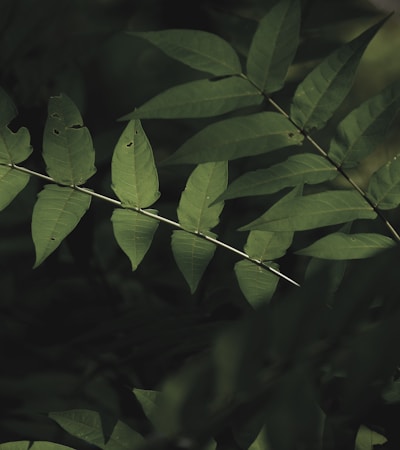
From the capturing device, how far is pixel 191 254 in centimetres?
86

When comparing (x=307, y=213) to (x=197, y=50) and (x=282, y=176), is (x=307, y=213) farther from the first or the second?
(x=197, y=50)

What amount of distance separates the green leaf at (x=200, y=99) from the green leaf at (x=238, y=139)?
0.05m

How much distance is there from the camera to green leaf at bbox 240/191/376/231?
0.79m

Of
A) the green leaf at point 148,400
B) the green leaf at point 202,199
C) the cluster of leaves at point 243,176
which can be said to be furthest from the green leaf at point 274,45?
the green leaf at point 148,400

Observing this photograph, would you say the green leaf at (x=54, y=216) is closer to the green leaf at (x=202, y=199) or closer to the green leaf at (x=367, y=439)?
the green leaf at (x=202, y=199)

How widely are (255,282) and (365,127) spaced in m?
0.21

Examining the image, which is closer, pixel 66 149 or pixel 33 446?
pixel 33 446

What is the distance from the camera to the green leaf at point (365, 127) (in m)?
0.81

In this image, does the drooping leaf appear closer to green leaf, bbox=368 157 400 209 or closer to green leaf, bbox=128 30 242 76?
green leaf, bbox=128 30 242 76

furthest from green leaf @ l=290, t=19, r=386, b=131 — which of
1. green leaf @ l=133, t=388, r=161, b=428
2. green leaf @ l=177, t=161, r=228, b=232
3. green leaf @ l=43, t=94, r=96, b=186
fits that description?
green leaf @ l=133, t=388, r=161, b=428

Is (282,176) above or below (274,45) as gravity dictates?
below

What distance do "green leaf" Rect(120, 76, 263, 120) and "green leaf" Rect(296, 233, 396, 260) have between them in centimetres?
19

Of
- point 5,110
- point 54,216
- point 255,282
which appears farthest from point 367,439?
point 5,110

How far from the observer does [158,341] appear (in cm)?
103
